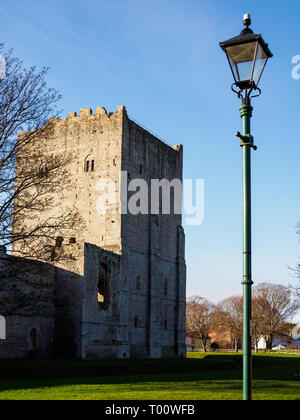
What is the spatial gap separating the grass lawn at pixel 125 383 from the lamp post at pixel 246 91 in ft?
23.6

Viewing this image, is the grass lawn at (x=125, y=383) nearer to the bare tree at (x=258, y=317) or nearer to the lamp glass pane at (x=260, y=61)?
the lamp glass pane at (x=260, y=61)

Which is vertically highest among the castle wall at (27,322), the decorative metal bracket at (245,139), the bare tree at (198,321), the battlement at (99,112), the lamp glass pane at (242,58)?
the battlement at (99,112)

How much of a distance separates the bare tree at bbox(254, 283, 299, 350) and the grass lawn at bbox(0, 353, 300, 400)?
44.9 meters

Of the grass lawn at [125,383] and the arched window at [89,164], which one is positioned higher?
the arched window at [89,164]

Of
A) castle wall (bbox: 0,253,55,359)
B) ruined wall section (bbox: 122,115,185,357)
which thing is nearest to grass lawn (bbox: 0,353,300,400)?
castle wall (bbox: 0,253,55,359)

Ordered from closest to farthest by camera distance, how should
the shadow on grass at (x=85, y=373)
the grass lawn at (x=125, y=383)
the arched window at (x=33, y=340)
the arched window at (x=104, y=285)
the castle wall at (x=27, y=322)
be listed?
the grass lawn at (x=125, y=383) → the shadow on grass at (x=85, y=373) → the castle wall at (x=27, y=322) → the arched window at (x=33, y=340) → the arched window at (x=104, y=285)

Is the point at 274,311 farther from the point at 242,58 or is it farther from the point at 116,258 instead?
the point at 242,58

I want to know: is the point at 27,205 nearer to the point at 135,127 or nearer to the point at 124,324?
the point at 124,324

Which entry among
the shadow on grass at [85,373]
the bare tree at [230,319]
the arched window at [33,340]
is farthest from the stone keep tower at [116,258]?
the bare tree at [230,319]

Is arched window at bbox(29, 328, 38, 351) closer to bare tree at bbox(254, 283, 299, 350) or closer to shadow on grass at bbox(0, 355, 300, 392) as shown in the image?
shadow on grass at bbox(0, 355, 300, 392)

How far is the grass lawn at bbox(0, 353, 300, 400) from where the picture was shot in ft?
47.3

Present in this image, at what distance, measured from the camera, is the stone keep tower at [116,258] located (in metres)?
32.1

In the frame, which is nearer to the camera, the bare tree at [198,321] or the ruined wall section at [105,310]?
the ruined wall section at [105,310]
